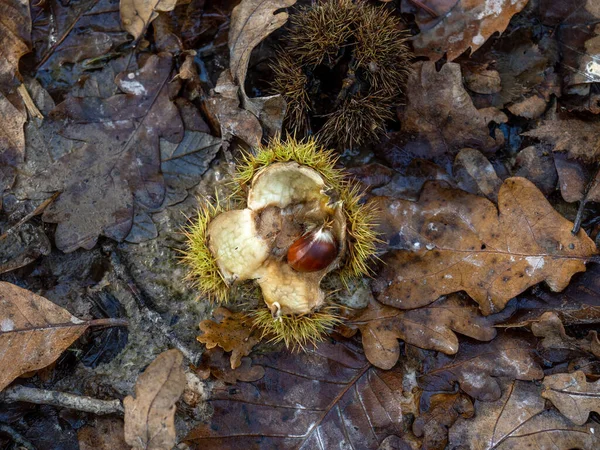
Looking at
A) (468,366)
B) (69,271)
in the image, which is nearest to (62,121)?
(69,271)

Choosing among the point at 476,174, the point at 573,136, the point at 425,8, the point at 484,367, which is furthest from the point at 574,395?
the point at 425,8

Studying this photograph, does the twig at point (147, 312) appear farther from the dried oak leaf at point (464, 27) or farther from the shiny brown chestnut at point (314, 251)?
the dried oak leaf at point (464, 27)

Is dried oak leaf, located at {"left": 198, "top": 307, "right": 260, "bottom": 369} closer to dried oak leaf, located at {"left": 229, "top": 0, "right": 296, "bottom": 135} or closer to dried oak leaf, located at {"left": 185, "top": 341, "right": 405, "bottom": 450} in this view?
Result: dried oak leaf, located at {"left": 185, "top": 341, "right": 405, "bottom": 450}

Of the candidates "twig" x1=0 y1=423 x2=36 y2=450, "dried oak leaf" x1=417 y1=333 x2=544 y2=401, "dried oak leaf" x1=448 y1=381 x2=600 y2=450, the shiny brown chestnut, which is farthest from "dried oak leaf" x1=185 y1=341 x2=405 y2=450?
"twig" x1=0 y1=423 x2=36 y2=450

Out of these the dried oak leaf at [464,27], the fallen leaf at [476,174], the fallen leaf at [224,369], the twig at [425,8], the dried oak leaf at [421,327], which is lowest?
the dried oak leaf at [421,327]

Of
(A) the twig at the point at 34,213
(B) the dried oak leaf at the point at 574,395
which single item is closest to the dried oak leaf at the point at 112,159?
(A) the twig at the point at 34,213

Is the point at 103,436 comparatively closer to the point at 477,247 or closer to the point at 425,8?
the point at 477,247
